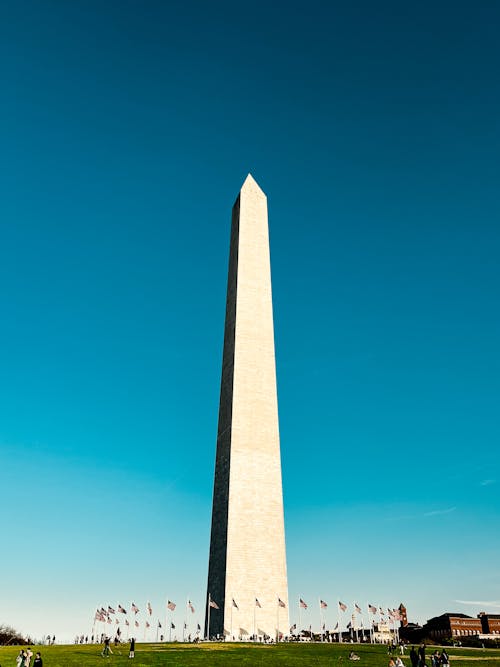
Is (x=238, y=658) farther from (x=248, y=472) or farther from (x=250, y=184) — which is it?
(x=250, y=184)

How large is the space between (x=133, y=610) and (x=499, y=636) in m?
30.6

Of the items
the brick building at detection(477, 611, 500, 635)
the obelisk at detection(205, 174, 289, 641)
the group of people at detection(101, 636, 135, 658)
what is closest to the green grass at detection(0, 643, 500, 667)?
the group of people at detection(101, 636, 135, 658)

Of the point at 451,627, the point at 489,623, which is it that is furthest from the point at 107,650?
the point at 489,623

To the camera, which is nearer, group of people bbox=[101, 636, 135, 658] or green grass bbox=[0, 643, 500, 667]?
green grass bbox=[0, 643, 500, 667]

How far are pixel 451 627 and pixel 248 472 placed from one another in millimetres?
23475

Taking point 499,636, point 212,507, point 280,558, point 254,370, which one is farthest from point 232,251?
point 499,636

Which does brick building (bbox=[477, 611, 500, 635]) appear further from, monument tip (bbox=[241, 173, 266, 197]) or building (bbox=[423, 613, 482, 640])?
monument tip (bbox=[241, 173, 266, 197])

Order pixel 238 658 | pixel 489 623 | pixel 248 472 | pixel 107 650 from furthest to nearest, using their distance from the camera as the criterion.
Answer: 1. pixel 489 623
2. pixel 248 472
3. pixel 107 650
4. pixel 238 658

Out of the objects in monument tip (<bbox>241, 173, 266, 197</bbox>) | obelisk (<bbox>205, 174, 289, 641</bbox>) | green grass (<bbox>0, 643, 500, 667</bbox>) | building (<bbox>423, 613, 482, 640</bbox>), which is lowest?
green grass (<bbox>0, 643, 500, 667</bbox>)

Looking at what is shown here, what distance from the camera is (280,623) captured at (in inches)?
1768

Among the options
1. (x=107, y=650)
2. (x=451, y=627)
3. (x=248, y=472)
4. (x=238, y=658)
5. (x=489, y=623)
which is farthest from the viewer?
(x=489, y=623)

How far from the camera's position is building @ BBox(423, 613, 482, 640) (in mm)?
52688

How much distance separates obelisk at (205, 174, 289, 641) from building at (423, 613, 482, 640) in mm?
16396

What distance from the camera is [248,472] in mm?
48312
